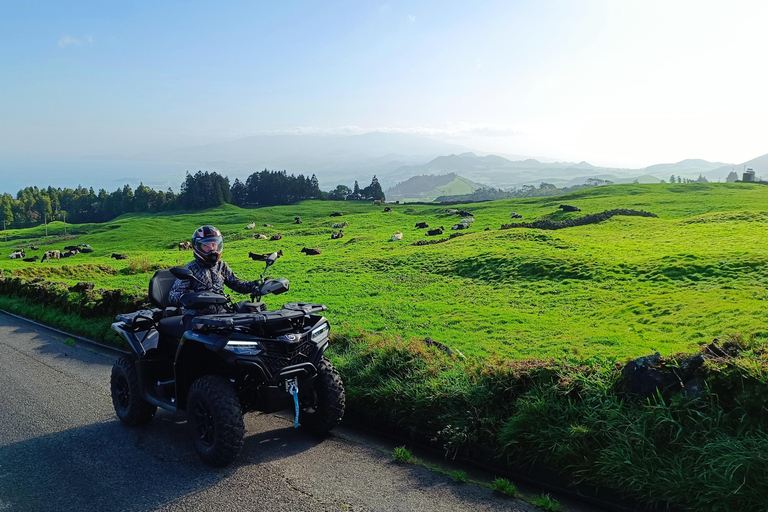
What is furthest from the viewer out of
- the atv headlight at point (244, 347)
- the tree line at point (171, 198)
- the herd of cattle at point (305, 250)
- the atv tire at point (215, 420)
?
the tree line at point (171, 198)

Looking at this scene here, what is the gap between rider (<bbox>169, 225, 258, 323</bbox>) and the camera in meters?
8.52

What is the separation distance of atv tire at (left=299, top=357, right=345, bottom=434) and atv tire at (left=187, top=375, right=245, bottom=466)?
1.13 m

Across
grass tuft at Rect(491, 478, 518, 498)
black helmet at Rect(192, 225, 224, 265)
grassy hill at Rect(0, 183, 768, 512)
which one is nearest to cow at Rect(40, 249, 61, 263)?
grassy hill at Rect(0, 183, 768, 512)

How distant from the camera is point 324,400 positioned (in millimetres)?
7789

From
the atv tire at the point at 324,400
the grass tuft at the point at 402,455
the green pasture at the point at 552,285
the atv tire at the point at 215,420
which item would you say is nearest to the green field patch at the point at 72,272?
the green pasture at the point at 552,285

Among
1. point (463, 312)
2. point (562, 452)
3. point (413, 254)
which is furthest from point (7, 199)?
point (562, 452)

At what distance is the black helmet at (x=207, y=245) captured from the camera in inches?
338

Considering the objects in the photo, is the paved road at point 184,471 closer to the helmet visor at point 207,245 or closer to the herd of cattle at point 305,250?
the helmet visor at point 207,245

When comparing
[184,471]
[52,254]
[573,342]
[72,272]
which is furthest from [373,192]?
[184,471]

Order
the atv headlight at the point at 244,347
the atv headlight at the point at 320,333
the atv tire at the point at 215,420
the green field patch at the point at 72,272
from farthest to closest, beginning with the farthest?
the green field patch at the point at 72,272
the atv headlight at the point at 320,333
the atv headlight at the point at 244,347
the atv tire at the point at 215,420

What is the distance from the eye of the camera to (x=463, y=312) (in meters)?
18.9

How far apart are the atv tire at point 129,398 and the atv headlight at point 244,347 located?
2.67 metres

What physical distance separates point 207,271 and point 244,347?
2343 mm

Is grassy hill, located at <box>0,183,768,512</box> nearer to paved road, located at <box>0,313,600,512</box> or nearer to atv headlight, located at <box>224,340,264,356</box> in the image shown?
paved road, located at <box>0,313,600,512</box>
